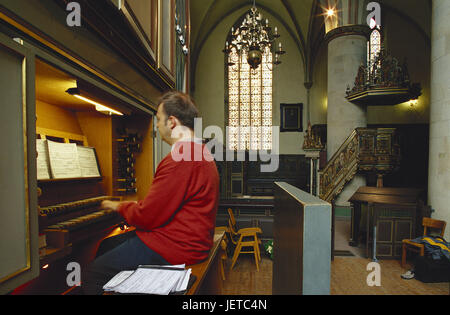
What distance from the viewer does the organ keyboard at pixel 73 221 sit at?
1.70 m

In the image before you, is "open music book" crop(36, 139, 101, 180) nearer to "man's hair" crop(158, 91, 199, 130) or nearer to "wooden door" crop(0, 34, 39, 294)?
"wooden door" crop(0, 34, 39, 294)

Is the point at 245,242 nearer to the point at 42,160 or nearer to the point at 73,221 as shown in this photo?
the point at 73,221

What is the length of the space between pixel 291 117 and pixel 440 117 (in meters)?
8.25

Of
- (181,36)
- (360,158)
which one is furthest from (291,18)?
(181,36)

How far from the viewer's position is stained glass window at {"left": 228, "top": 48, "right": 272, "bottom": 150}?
12742 mm

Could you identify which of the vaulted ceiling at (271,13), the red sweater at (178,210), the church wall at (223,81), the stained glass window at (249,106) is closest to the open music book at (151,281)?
the red sweater at (178,210)

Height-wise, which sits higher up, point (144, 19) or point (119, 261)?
point (144, 19)

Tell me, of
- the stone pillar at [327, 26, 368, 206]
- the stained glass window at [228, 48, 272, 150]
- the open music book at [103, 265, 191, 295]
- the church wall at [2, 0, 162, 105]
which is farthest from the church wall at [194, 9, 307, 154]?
the open music book at [103, 265, 191, 295]

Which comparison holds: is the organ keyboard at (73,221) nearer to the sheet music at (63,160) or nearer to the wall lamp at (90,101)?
the sheet music at (63,160)

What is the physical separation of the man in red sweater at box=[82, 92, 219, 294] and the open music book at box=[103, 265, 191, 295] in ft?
0.31

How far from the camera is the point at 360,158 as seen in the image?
705 centimetres

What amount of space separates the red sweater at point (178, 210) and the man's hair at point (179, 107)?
0.57 feet
